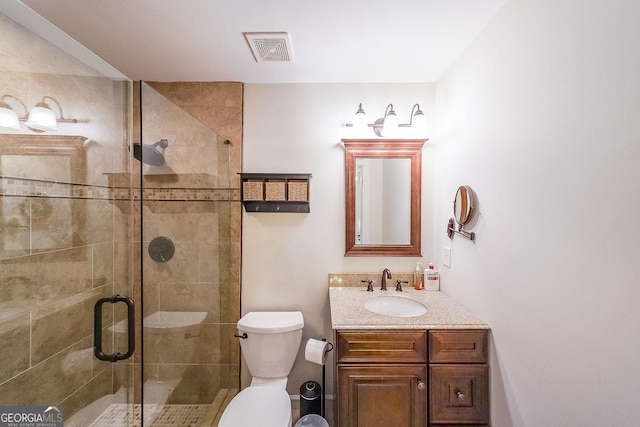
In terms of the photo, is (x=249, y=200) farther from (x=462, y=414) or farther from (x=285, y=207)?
(x=462, y=414)

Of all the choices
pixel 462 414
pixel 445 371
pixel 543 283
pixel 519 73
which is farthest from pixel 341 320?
pixel 519 73

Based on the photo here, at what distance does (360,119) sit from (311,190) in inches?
24.4

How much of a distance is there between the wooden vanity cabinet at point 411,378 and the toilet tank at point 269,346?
486mm

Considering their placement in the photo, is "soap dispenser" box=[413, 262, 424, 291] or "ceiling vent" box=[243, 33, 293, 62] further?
"soap dispenser" box=[413, 262, 424, 291]

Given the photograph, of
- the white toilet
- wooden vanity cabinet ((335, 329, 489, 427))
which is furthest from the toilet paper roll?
wooden vanity cabinet ((335, 329, 489, 427))

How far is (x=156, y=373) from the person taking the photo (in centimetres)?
151

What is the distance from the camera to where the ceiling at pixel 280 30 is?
4.00 feet

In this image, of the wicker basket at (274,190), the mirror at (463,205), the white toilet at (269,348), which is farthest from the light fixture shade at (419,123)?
the white toilet at (269,348)

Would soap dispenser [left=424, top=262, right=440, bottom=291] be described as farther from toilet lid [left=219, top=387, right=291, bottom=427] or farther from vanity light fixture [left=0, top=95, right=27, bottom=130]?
vanity light fixture [left=0, top=95, right=27, bottom=130]

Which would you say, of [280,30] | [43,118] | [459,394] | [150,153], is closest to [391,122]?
[280,30]

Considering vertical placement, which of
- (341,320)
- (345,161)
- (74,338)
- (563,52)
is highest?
(563,52)

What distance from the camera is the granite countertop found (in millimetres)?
1312

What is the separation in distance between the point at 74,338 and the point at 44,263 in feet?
1.44

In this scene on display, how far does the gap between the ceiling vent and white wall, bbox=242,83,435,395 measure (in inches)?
13.3
